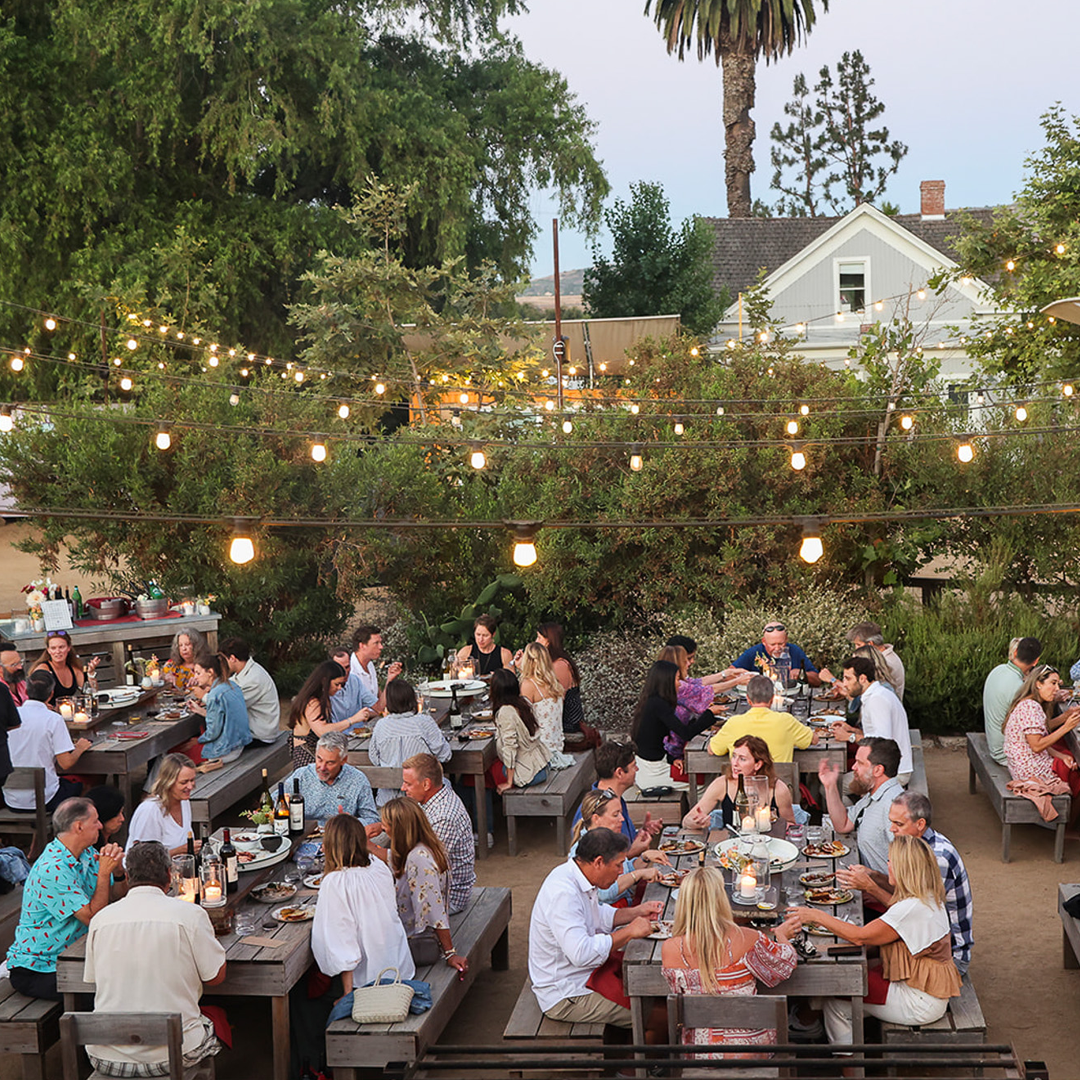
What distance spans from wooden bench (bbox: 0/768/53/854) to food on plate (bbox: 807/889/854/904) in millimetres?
5606

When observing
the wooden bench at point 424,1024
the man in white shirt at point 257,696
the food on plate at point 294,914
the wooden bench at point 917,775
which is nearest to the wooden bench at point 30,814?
the man in white shirt at point 257,696

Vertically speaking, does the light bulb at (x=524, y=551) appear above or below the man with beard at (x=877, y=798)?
above

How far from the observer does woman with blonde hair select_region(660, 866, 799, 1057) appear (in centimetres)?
557

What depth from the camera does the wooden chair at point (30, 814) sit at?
30.2 ft

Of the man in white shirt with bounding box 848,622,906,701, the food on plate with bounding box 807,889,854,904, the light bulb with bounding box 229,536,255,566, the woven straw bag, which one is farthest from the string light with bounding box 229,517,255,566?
the man in white shirt with bounding box 848,622,906,701

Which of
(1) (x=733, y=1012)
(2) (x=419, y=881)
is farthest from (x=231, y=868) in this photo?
(1) (x=733, y=1012)

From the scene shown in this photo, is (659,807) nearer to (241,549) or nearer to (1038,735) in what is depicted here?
(1038,735)

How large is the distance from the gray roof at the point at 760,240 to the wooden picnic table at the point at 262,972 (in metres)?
32.3

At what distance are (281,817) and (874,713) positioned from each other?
4.37 m

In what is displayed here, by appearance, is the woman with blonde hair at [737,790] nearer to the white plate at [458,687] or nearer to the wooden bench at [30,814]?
the white plate at [458,687]

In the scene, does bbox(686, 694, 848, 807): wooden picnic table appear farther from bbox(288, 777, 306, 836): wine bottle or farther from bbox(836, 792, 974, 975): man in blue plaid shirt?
bbox(288, 777, 306, 836): wine bottle

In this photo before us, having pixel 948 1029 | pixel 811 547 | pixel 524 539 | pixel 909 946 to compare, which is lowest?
pixel 948 1029

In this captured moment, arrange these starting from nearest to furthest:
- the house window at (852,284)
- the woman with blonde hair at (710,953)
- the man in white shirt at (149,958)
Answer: the woman with blonde hair at (710,953) → the man in white shirt at (149,958) → the house window at (852,284)

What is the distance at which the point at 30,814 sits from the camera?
9.38 meters
